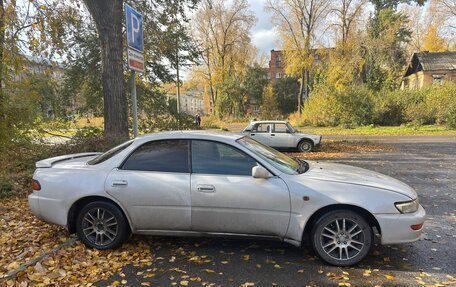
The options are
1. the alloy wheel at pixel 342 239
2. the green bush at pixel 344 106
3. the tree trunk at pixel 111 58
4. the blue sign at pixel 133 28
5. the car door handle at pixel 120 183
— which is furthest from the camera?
the green bush at pixel 344 106

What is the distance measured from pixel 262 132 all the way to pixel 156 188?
35.6 feet

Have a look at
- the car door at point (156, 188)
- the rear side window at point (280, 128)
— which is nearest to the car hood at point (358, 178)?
the car door at point (156, 188)

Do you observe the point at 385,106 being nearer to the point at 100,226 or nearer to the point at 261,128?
the point at 261,128

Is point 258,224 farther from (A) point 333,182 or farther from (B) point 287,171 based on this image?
(A) point 333,182

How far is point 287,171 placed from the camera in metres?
4.08

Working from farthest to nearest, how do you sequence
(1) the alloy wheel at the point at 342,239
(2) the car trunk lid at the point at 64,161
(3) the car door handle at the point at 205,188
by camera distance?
(2) the car trunk lid at the point at 64,161
(3) the car door handle at the point at 205,188
(1) the alloy wheel at the point at 342,239

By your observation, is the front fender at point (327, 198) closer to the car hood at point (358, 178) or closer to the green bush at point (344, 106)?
the car hood at point (358, 178)

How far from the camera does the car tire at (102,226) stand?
13.8 feet

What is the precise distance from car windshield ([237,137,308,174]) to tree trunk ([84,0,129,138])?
19.4ft

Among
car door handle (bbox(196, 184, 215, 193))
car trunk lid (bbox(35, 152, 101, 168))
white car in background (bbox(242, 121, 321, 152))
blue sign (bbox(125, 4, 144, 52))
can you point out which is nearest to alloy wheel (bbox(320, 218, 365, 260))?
car door handle (bbox(196, 184, 215, 193))

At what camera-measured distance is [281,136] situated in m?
14.5

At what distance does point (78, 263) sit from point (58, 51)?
9.28m

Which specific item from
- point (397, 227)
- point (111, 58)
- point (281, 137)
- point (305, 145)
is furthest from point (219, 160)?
point (305, 145)

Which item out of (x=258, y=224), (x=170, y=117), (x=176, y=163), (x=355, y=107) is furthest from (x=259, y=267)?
(x=355, y=107)
